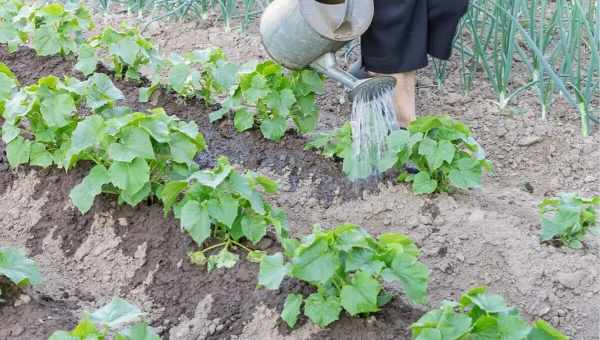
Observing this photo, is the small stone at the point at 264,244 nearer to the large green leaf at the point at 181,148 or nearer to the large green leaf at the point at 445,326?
the large green leaf at the point at 181,148

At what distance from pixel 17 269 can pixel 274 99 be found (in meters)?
1.03

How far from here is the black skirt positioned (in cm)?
272

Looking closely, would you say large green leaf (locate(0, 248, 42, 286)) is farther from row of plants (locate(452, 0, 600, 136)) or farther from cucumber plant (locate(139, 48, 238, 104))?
row of plants (locate(452, 0, 600, 136))

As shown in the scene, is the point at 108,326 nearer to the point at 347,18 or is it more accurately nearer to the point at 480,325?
the point at 480,325

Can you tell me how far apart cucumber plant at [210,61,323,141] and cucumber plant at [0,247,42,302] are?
0.93m

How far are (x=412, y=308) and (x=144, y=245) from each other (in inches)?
28.3

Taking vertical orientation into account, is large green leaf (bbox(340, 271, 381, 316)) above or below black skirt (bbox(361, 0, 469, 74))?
below

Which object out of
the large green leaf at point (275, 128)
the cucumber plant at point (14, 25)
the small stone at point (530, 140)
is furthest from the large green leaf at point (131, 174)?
the small stone at point (530, 140)

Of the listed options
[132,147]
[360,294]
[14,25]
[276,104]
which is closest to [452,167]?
[276,104]

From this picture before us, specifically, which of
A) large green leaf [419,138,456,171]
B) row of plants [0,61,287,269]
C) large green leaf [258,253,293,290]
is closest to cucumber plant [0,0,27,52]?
row of plants [0,61,287,269]

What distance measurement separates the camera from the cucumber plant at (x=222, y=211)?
87.6 inches

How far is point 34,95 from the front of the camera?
8.39 ft

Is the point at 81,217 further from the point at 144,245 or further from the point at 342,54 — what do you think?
the point at 342,54

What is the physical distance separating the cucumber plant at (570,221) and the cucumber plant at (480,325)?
27.1 inches
